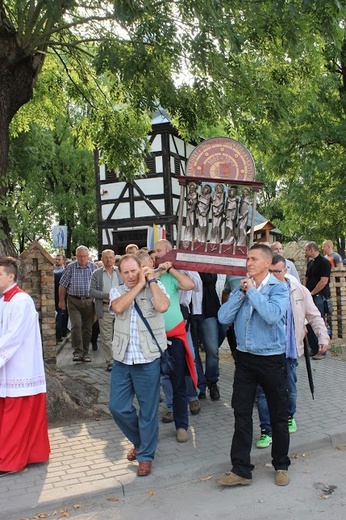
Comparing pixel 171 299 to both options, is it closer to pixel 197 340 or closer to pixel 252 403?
pixel 252 403

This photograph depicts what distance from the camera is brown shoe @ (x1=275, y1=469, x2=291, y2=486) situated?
4.46 m

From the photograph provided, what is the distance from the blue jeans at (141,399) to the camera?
15.3 ft

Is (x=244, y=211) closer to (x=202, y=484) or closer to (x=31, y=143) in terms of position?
(x=202, y=484)

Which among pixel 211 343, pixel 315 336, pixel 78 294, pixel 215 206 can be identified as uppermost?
pixel 215 206

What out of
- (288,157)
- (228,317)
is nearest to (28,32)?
(228,317)

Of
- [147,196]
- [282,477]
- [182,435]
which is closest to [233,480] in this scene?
[282,477]

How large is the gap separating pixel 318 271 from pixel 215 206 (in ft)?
17.2

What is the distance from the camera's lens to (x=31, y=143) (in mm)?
18766

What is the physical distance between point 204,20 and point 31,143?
14.1 m

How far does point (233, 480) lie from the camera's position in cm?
441

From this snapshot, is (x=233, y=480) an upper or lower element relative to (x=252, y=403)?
lower

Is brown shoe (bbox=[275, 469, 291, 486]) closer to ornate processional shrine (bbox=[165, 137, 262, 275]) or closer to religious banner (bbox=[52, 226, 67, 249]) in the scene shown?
A: ornate processional shrine (bbox=[165, 137, 262, 275])

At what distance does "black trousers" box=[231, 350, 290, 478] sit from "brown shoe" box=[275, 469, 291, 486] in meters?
0.04

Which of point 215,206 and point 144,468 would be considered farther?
point 215,206
